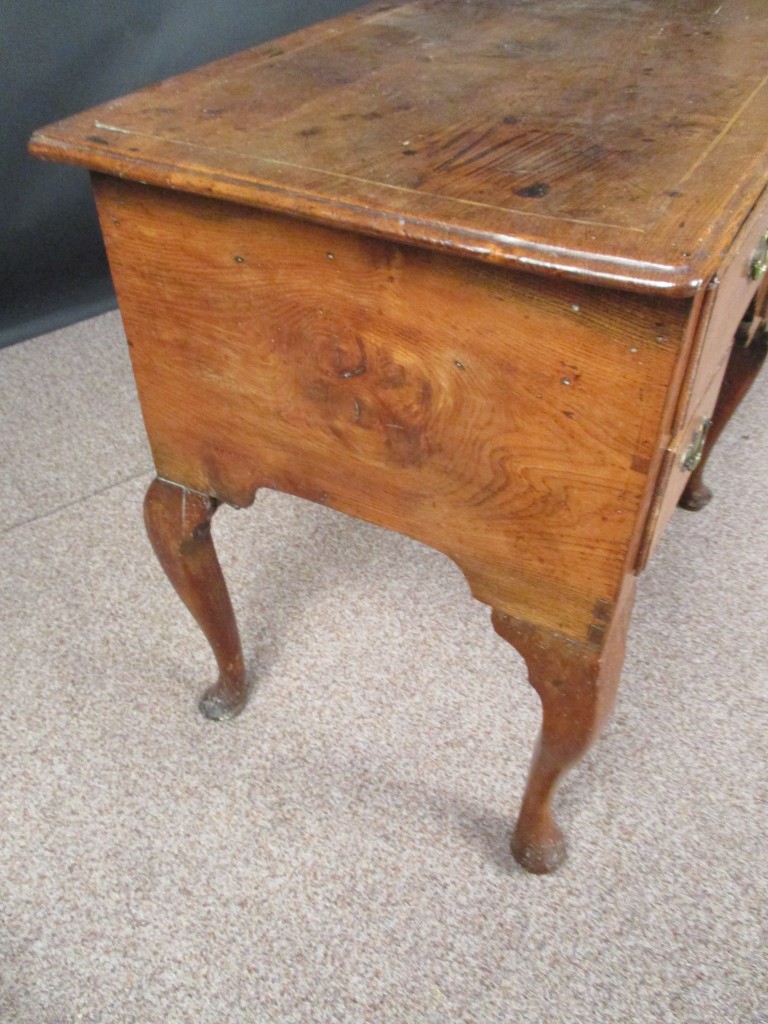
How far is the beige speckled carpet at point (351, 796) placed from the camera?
1008 millimetres

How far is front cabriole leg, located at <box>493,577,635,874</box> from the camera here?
84cm

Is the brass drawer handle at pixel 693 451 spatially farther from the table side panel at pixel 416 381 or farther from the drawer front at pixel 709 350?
the table side panel at pixel 416 381

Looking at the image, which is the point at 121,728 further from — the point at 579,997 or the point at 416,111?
the point at 416,111

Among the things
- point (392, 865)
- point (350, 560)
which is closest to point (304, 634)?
point (350, 560)

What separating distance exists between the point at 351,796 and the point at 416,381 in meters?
0.64

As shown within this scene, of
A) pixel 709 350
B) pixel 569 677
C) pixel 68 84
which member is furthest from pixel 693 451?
pixel 68 84

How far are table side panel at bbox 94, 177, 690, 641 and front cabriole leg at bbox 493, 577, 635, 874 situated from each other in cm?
2

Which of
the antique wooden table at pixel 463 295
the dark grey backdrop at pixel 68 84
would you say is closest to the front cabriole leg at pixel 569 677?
the antique wooden table at pixel 463 295

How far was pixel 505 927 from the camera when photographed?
1.06 metres

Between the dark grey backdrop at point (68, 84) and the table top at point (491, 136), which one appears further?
the dark grey backdrop at point (68, 84)

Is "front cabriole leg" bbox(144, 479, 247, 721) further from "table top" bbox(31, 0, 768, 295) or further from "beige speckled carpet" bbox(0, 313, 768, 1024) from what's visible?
"table top" bbox(31, 0, 768, 295)

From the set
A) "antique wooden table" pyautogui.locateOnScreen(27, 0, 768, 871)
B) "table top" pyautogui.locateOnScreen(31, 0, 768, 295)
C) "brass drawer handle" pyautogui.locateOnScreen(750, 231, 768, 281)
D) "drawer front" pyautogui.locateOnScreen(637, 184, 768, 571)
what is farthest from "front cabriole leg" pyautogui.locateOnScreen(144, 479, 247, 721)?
"brass drawer handle" pyautogui.locateOnScreen(750, 231, 768, 281)

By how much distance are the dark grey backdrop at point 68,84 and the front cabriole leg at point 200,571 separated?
4.20 feet

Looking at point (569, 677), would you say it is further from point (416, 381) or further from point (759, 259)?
point (759, 259)
